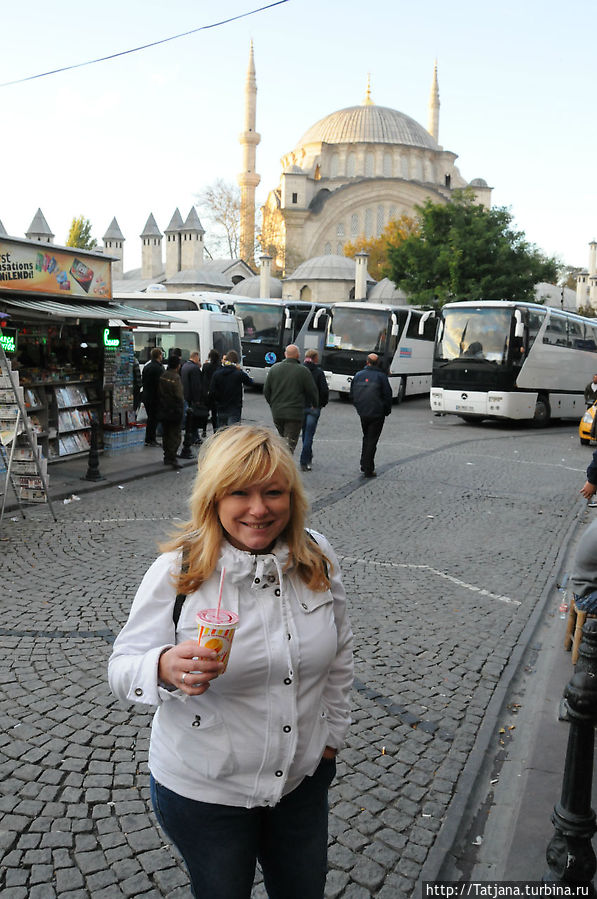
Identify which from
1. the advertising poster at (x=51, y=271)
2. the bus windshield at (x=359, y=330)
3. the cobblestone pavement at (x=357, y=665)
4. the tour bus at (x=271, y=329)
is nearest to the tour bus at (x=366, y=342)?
the bus windshield at (x=359, y=330)

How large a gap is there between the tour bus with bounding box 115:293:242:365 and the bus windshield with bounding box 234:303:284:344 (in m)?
5.31

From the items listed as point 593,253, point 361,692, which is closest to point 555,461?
point 361,692

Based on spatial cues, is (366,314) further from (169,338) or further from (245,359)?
(169,338)

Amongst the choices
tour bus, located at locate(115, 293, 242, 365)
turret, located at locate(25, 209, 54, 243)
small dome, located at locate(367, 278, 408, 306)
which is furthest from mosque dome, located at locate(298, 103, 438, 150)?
tour bus, located at locate(115, 293, 242, 365)

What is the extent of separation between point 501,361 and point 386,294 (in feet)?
115

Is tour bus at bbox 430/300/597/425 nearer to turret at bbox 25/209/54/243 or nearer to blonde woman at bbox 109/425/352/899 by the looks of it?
blonde woman at bbox 109/425/352/899

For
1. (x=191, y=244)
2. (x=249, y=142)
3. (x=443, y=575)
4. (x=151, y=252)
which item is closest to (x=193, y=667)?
(x=443, y=575)

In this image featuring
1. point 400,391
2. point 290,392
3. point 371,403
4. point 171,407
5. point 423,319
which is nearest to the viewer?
point 290,392

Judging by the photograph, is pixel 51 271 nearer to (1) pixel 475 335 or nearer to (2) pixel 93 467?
(2) pixel 93 467

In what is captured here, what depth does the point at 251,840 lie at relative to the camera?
6.63ft

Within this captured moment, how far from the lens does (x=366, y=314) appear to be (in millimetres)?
24969

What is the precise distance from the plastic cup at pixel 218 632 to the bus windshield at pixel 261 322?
25.9 m

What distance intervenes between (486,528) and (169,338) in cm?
1427

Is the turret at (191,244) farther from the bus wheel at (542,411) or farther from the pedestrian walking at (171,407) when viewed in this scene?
the pedestrian walking at (171,407)
